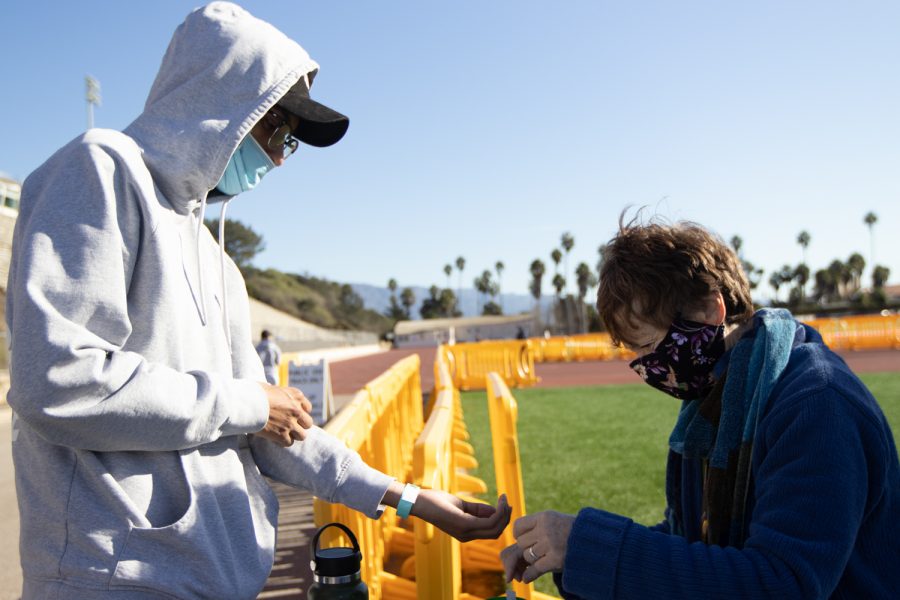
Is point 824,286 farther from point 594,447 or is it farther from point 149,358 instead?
point 149,358

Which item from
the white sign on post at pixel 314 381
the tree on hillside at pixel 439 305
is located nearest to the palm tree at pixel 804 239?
the tree on hillside at pixel 439 305

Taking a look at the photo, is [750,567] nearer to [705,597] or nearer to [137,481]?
[705,597]

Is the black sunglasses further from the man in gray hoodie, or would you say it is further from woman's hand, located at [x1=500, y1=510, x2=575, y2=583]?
woman's hand, located at [x1=500, y1=510, x2=575, y2=583]

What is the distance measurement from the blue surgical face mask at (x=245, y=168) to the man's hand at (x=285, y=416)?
1.92ft

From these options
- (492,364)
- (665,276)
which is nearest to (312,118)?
(665,276)

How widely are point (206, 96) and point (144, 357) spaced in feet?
2.12

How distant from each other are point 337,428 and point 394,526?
2.19 meters

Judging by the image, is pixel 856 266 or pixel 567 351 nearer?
pixel 567 351

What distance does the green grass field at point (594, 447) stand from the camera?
20.7ft

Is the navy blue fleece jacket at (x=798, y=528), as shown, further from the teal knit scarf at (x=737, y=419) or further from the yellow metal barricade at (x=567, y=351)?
the yellow metal barricade at (x=567, y=351)

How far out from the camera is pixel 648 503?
608 cm

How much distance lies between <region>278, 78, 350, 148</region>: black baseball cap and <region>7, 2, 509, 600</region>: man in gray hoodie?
1 cm

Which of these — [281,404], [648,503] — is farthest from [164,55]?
[648,503]

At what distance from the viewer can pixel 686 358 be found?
190cm
